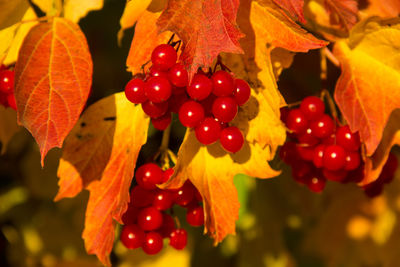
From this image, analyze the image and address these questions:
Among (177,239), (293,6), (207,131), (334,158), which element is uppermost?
(293,6)

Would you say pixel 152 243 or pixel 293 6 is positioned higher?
pixel 293 6

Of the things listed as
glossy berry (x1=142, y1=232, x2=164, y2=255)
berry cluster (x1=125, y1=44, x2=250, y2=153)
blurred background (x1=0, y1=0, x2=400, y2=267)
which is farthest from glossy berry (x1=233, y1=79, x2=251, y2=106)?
blurred background (x1=0, y1=0, x2=400, y2=267)

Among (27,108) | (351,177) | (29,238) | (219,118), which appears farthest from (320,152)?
(29,238)

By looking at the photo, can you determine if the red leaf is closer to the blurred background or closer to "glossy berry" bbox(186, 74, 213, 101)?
"glossy berry" bbox(186, 74, 213, 101)

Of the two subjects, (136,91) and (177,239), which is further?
(177,239)

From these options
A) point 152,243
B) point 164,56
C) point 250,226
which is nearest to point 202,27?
point 164,56

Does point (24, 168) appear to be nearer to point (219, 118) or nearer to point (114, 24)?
point (114, 24)

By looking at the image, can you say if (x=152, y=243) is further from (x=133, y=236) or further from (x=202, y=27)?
(x=202, y=27)
